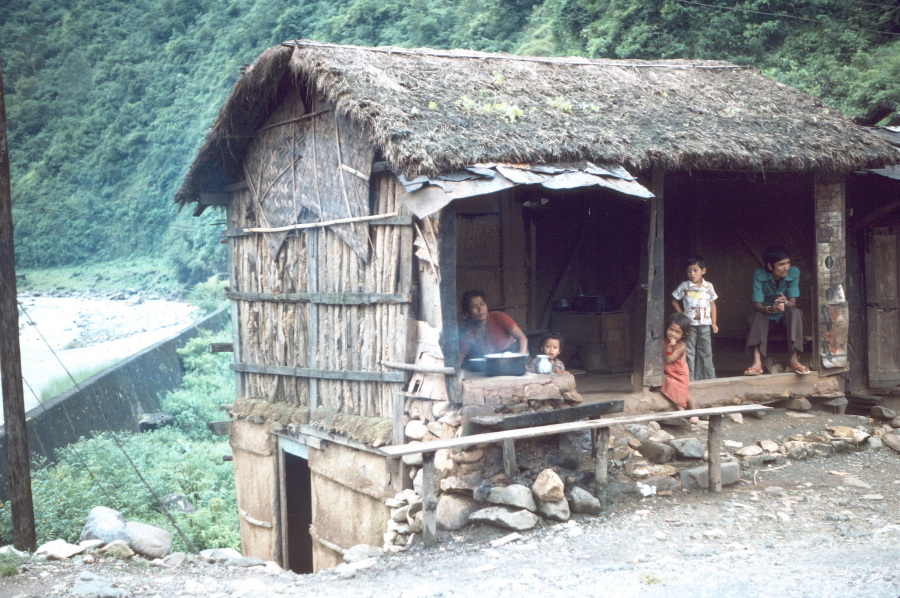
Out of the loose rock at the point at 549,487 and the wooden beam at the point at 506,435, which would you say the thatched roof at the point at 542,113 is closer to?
the wooden beam at the point at 506,435

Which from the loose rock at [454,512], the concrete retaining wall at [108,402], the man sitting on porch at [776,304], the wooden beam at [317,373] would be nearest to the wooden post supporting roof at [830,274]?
the man sitting on porch at [776,304]

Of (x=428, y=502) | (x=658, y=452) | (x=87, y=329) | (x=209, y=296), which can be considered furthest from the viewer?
(x=209, y=296)

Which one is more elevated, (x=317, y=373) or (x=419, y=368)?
(x=419, y=368)

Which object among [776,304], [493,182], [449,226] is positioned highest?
[493,182]

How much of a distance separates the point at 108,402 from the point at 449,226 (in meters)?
13.1

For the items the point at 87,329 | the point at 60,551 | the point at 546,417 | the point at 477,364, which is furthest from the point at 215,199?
the point at 87,329

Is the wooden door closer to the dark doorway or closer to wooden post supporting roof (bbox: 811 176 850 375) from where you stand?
wooden post supporting roof (bbox: 811 176 850 375)

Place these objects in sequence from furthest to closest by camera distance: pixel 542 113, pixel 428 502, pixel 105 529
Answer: pixel 542 113, pixel 105 529, pixel 428 502

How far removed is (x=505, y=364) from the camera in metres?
6.61

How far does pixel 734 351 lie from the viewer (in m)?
10.3

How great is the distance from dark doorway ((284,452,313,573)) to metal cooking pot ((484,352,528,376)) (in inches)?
143

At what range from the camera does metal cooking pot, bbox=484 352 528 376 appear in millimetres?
6609

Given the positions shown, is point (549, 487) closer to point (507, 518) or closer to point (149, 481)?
point (507, 518)

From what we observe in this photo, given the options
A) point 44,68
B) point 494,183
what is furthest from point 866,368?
point 44,68
